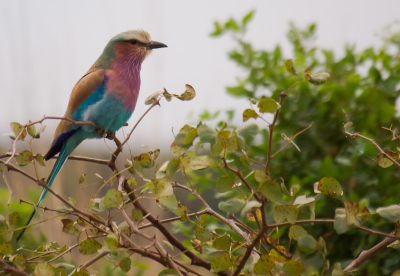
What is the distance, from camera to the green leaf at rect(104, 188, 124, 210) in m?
0.63

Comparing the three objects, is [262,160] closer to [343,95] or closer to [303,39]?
[343,95]

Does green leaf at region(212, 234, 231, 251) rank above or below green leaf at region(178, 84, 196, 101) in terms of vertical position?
below

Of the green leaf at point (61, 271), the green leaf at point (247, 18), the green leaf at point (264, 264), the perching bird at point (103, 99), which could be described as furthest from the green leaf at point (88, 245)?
the green leaf at point (247, 18)

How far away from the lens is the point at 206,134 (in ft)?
1.81

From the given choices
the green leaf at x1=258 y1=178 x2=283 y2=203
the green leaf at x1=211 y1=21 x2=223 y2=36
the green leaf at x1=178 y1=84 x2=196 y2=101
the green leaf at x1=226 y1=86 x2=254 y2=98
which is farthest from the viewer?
the green leaf at x1=211 y1=21 x2=223 y2=36

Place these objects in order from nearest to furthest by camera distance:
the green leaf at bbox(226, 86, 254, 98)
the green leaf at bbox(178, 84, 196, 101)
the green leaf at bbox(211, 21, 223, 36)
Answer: the green leaf at bbox(178, 84, 196, 101) < the green leaf at bbox(226, 86, 254, 98) < the green leaf at bbox(211, 21, 223, 36)

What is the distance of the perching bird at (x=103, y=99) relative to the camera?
1.31 metres

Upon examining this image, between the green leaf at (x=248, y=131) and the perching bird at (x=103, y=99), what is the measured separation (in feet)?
2.74

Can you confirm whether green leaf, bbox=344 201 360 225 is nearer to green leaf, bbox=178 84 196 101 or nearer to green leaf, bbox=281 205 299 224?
green leaf, bbox=281 205 299 224

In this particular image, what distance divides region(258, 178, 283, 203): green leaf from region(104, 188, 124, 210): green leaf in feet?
0.77

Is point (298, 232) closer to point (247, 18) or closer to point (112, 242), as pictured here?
point (112, 242)

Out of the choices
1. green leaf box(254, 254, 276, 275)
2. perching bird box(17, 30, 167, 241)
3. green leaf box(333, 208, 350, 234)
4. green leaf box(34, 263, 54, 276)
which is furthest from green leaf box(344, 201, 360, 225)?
perching bird box(17, 30, 167, 241)

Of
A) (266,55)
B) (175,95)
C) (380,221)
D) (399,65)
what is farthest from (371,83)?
(175,95)

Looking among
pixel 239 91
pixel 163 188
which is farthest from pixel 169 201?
pixel 239 91
